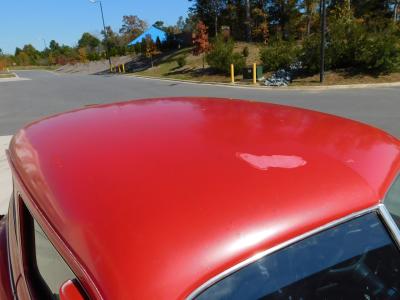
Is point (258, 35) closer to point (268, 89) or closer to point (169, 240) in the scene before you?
point (268, 89)

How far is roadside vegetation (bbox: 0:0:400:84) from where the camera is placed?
1752cm

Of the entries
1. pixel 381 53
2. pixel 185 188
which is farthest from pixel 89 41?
pixel 185 188

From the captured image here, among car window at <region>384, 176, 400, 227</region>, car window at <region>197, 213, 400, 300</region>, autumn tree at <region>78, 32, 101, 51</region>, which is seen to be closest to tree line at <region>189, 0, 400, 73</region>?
car window at <region>384, 176, 400, 227</region>

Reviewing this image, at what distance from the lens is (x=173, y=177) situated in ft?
4.14

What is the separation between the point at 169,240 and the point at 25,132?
144cm

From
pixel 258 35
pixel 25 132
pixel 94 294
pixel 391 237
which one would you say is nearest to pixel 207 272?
pixel 94 294

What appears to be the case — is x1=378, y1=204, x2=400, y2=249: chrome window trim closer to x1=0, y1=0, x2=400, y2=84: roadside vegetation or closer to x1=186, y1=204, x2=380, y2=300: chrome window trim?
x1=186, y1=204, x2=380, y2=300: chrome window trim

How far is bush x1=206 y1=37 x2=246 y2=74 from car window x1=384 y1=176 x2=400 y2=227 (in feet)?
74.3

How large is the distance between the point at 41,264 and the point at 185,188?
0.79m

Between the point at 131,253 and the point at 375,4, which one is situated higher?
the point at 375,4

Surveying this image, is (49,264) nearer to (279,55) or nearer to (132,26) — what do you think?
(279,55)

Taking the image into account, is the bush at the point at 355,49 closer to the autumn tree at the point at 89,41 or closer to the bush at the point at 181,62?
the bush at the point at 181,62

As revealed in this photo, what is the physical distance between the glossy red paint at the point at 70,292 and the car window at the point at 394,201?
3.43 ft

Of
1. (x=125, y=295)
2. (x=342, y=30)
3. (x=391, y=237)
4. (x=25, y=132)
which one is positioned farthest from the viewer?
(x=342, y=30)
